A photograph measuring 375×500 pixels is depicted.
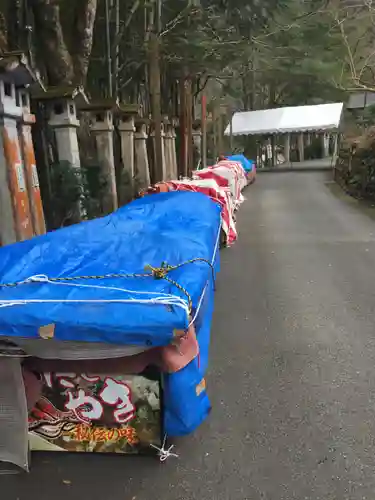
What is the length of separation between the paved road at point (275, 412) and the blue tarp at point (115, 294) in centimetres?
30

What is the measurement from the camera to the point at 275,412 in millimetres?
3480

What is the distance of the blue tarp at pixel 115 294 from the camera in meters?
2.50

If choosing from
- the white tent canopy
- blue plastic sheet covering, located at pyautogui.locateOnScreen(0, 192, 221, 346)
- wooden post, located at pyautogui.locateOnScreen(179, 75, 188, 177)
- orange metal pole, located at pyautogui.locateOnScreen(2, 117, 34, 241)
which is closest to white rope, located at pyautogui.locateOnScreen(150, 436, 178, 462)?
blue plastic sheet covering, located at pyautogui.locateOnScreen(0, 192, 221, 346)

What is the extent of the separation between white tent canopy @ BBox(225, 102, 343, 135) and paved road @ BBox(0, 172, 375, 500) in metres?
24.1

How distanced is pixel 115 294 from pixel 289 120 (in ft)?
99.5

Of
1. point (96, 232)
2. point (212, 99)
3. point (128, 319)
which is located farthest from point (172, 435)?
point (212, 99)

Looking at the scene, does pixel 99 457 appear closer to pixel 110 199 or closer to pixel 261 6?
pixel 110 199

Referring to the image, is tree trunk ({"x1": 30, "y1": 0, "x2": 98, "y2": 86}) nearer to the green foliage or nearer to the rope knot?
the green foliage

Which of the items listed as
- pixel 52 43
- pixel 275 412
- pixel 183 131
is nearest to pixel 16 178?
pixel 52 43

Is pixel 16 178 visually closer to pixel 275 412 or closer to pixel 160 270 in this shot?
pixel 160 270

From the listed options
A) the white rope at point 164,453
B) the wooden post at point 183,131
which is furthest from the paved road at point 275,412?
the wooden post at point 183,131

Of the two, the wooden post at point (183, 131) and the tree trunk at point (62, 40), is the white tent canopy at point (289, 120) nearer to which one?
the wooden post at point (183, 131)

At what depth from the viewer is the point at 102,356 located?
2.69 metres

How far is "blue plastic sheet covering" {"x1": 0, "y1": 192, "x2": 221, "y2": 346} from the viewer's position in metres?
2.50
